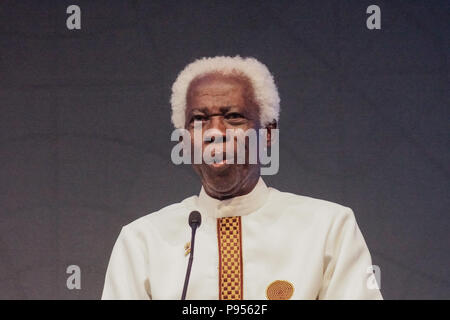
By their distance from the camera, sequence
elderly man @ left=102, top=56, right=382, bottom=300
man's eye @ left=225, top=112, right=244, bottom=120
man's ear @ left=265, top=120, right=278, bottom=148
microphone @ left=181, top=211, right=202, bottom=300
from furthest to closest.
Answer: man's ear @ left=265, top=120, right=278, bottom=148 < man's eye @ left=225, top=112, right=244, bottom=120 < elderly man @ left=102, top=56, right=382, bottom=300 < microphone @ left=181, top=211, right=202, bottom=300

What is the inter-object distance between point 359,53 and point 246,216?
1.07m

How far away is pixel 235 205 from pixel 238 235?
0.11m

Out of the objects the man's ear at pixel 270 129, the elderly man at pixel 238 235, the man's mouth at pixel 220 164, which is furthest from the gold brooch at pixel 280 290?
the man's ear at pixel 270 129

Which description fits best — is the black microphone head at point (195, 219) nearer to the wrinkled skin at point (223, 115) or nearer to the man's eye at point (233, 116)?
the wrinkled skin at point (223, 115)

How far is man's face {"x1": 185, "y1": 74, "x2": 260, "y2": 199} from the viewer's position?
2551 millimetres

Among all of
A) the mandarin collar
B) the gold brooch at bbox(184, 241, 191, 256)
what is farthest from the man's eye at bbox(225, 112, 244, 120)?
the gold brooch at bbox(184, 241, 191, 256)

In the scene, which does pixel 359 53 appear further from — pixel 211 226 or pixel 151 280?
pixel 151 280

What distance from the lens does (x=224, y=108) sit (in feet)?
8.36

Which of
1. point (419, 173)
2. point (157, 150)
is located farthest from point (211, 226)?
point (419, 173)

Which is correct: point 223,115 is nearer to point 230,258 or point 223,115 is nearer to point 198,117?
point 198,117

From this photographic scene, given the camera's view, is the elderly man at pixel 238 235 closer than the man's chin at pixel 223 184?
Yes

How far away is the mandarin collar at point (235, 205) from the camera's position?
2.62 m

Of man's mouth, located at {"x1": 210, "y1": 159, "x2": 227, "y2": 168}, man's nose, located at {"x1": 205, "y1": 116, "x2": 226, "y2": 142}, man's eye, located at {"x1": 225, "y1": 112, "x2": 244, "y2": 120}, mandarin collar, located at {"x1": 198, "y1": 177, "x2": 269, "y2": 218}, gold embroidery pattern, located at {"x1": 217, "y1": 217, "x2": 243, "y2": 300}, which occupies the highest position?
man's eye, located at {"x1": 225, "y1": 112, "x2": 244, "y2": 120}

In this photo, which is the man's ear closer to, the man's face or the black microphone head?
the man's face
